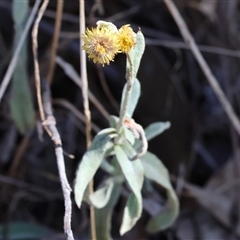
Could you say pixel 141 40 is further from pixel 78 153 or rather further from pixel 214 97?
pixel 214 97

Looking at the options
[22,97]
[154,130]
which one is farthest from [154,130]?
[22,97]

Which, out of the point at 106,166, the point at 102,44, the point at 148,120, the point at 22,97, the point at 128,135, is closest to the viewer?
the point at 102,44

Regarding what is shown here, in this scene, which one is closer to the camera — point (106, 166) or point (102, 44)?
point (102, 44)

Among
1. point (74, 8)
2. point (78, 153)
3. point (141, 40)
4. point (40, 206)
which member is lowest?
point (40, 206)

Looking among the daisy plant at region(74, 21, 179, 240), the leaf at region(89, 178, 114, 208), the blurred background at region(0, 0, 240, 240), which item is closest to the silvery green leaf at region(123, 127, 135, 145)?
the daisy plant at region(74, 21, 179, 240)

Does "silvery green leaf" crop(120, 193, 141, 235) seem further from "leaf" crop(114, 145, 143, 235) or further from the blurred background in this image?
the blurred background

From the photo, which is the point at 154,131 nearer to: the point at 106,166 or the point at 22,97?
the point at 106,166

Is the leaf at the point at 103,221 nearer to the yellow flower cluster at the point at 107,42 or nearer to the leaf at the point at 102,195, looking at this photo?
the leaf at the point at 102,195

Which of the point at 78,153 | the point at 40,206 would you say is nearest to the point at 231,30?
the point at 78,153
